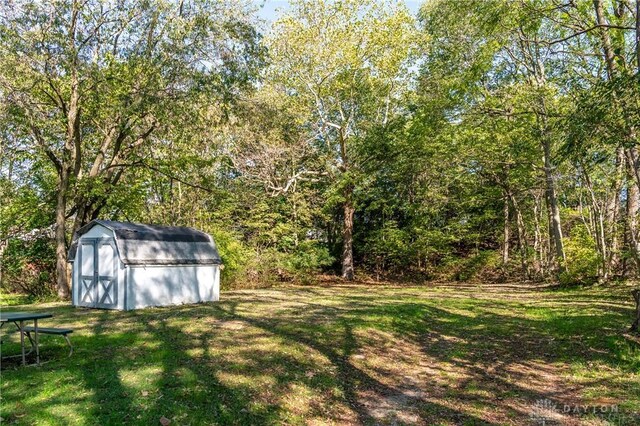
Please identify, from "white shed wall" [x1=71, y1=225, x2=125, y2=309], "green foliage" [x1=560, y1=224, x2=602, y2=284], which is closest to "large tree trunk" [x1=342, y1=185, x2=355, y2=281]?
"green foliage" [x1=560, y1=224, x2=602, y2=284]

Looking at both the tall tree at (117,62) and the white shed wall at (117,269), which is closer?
the white shed wall at (117,269)

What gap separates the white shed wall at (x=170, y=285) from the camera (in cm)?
1259

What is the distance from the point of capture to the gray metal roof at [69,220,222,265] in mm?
12562

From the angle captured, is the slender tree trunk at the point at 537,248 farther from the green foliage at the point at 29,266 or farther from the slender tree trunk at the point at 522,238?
the green foliage at the point at 29,266

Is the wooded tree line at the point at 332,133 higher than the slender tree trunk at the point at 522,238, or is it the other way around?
the wooded tree line at the point at 332,133

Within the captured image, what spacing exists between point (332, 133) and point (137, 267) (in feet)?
53.2

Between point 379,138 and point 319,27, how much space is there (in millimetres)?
5803

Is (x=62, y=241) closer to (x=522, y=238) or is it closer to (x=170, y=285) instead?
(x=170, y=285)

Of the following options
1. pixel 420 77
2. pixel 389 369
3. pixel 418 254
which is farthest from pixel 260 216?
pixel 389 369

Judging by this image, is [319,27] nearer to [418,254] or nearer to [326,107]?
[326,107]

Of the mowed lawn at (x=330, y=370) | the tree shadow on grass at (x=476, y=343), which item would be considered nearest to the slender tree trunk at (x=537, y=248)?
the tree shadow on grass at (x=476, y=343)

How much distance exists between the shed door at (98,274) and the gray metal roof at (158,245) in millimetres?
412

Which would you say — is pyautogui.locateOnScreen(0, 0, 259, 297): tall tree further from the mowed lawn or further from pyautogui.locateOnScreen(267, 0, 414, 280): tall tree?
pyautogui.locateOnScreen(267, 0, 414, 280): tall tree

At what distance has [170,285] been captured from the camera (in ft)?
44.2
